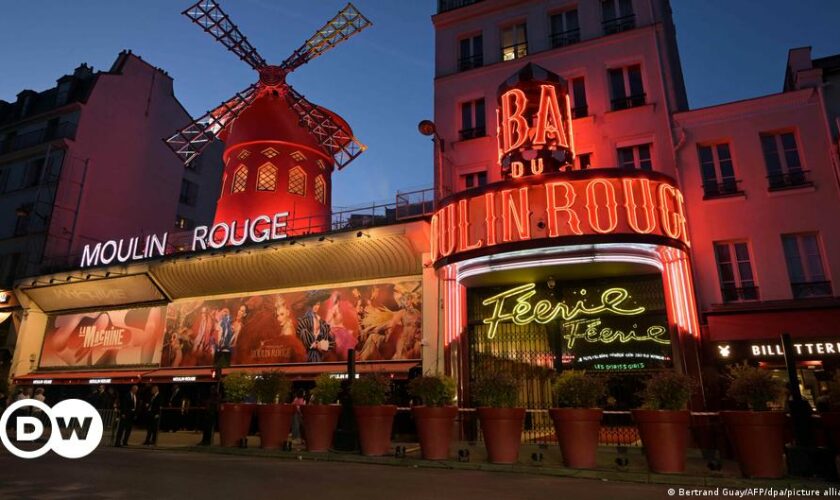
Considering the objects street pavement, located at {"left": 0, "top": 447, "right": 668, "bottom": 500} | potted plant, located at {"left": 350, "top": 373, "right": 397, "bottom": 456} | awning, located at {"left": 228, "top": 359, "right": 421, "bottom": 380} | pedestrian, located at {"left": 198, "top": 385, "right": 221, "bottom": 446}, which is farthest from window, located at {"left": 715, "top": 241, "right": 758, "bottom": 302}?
pedestrian, located at {"left": 198, "top": 385, "right": 221, "bottom": 446}

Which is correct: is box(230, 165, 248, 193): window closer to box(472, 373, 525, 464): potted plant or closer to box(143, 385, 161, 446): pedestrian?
box(143, 385, 161, 446): pedestrian

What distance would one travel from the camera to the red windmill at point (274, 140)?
18375mm

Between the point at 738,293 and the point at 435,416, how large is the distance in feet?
22.6

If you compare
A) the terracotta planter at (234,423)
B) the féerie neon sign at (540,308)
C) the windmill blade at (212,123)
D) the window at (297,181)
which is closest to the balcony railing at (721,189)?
the féerie neon sign at (540,308)

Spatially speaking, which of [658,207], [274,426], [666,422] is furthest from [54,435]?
[658,207]

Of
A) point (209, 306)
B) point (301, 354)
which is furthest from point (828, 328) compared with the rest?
point (209, 306)

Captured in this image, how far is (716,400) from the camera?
9750 mm

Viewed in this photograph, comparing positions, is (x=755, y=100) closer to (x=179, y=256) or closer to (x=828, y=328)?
(x=828, y=328)

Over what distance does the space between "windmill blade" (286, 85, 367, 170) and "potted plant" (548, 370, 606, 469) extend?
15.0 m

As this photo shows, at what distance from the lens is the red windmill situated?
18375 mm

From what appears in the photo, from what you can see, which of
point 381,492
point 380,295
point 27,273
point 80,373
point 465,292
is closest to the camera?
point 381,492

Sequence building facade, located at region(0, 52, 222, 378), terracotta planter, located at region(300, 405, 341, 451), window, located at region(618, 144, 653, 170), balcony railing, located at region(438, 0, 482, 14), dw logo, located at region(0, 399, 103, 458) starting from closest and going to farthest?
dw logo, located at region(0, 399, 103, 458) < terracotta planter, located at region(300, 405, 341, 451) < window, located at region(618, 144, 653, 170) < balcony railing, located at region(438, 0, 482, 14) < building facade, located at region(0, 52, 222, 378)

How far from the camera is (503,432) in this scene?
7617mm

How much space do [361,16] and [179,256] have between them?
11964mm
